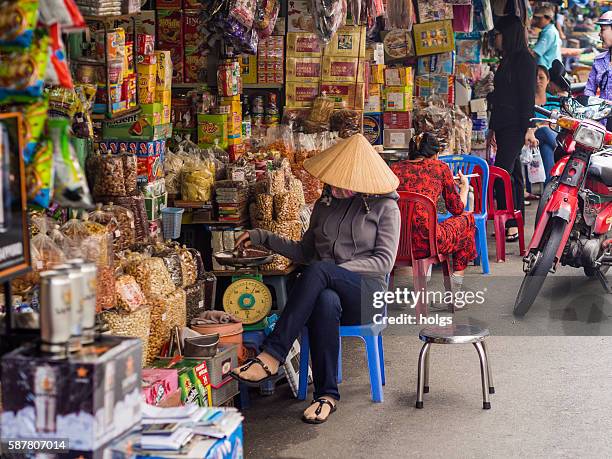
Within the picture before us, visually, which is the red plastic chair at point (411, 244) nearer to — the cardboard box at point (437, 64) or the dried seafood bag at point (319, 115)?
the dried seafood bag at point (319, 115)

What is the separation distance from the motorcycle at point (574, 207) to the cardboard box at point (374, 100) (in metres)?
1.70

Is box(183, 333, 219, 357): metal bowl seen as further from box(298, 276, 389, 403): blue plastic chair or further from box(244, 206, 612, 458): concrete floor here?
box(298, 276, 389, 403): blue plastic chair

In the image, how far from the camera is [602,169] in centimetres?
775

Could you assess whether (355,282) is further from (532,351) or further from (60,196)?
(60,196)

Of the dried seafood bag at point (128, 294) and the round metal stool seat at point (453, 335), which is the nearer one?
the dried seafood bag at point (128, 294)

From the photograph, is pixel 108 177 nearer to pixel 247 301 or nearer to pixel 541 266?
pixel 247 301

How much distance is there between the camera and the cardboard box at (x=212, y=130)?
7113 millimetres

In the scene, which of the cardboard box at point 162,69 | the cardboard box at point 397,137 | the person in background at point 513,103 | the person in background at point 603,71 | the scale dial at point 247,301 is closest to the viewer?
the scale dial at point 247,301

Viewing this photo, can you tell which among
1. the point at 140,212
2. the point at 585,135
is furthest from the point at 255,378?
the point at 585,135

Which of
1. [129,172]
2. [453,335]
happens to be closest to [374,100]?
[129,172]

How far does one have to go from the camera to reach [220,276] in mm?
6168

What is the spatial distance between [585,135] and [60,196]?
200 inches

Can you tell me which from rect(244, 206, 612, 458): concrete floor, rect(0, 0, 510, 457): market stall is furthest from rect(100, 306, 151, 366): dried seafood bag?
rect(244, 206, 612, 458): concrete floor

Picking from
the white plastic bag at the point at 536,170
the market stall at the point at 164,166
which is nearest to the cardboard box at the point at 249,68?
the market stall at the point at 164,166
